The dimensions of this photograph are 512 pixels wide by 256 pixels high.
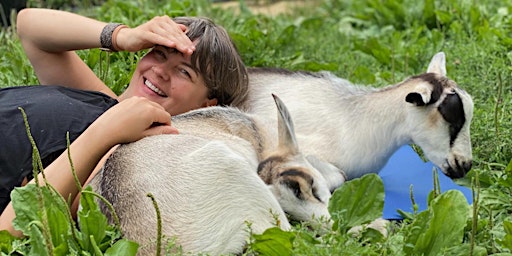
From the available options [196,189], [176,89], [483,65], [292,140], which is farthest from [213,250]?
[483,65]

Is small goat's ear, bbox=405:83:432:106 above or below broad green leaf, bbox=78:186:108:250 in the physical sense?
above

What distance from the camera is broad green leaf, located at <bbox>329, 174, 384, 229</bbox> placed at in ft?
12.3

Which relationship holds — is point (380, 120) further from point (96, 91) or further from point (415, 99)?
point (96, 91)

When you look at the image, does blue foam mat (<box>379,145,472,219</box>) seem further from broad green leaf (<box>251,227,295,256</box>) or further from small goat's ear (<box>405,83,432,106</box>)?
broad green leaf (<box>251,227,295,256</box>)

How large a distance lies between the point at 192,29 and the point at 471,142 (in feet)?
5.73

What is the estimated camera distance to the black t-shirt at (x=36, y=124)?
4.02 m

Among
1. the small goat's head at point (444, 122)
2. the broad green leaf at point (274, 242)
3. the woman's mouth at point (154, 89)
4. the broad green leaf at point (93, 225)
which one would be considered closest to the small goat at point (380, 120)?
the small goat's head at point (444, 122)

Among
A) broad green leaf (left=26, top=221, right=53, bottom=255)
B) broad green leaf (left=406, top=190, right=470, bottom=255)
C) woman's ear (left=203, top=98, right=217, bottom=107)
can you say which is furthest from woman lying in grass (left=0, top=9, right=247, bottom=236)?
broad green leaf (left=406, top=190, right=470, bottom=255)

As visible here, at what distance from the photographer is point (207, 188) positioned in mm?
3572

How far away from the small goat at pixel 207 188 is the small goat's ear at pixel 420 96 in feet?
2.96

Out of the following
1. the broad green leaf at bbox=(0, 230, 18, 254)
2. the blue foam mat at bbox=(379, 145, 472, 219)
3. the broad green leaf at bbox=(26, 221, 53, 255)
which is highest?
the broad green leaf at bbox=(26, 221, 53, 255)

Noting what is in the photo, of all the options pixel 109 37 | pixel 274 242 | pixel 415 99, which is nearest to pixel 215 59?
pixel 109 37

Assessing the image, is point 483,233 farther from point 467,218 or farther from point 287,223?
point 287,223

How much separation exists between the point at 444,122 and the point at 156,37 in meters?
1.62
